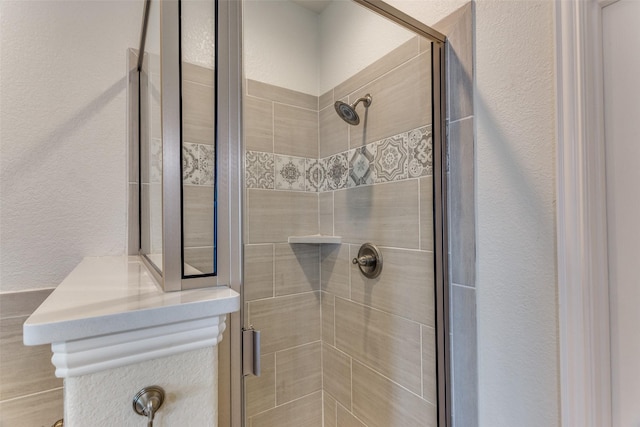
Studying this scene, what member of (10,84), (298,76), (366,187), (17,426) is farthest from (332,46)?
(17,426)

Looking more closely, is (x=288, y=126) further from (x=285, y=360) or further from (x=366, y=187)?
(x=285, y=360)

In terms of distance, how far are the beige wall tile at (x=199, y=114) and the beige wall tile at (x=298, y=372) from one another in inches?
38.4

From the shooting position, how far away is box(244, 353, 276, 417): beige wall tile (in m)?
1.14

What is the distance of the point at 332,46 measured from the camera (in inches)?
49.8

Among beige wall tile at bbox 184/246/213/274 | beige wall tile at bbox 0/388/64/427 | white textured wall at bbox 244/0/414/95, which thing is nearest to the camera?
beige wall tile at bbox 184/246/213/274

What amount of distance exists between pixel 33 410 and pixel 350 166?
1.28m

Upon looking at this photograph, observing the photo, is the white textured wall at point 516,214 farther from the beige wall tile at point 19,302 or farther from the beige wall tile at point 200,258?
the beige wall tile at point 19,302

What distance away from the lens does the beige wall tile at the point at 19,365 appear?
840 mm

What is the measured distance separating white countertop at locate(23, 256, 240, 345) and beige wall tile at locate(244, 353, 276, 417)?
75 centimetres

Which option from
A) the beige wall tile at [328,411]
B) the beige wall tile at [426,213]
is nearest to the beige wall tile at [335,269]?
the beige wall tile at [426,213]

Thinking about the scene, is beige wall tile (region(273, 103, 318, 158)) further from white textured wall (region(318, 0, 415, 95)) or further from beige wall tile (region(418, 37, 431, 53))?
beige wall tile (region(418, 37, 431, 53))

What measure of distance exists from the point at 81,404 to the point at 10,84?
103 cm

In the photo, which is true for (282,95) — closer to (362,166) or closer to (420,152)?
(362,166)

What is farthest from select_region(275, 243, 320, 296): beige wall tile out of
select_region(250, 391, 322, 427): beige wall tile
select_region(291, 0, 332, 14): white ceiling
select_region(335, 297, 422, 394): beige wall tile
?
select_region(291, 0, 332, 14): white ceiling
